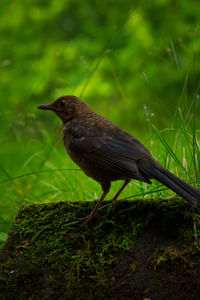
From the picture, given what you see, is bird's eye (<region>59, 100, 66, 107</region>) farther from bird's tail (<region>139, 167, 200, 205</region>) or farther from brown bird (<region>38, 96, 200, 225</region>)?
bird's tail (<region>139, 167, 200, 205</region>)

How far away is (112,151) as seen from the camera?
283 centimetres

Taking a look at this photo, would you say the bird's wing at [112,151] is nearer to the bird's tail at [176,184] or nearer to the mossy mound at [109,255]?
the bird's tail at [176,184]

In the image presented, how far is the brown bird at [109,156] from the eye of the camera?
2.51m

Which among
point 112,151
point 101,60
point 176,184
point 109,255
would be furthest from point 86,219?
point 101,60

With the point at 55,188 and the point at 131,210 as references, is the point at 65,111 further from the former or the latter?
the point at 131,210

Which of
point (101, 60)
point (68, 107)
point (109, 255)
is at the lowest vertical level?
point (109, 255)

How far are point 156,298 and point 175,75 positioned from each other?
23.6 ft

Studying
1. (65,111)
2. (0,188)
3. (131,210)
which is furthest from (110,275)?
(0,188)

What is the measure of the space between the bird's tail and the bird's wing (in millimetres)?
72

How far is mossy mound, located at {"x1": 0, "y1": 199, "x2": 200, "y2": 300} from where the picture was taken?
83.0 inches

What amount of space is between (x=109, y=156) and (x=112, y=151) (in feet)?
0.15

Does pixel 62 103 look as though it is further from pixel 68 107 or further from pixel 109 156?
pixel 109 156

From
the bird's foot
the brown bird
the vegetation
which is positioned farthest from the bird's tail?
the vegetation

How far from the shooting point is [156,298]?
200cm
